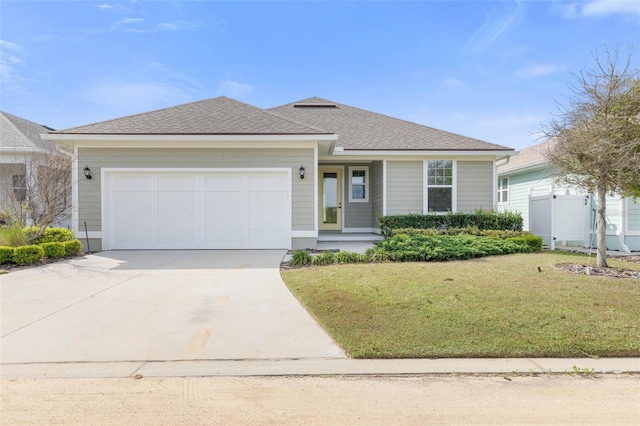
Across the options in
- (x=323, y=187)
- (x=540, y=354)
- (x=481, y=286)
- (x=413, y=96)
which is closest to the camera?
(x=540, y=354)

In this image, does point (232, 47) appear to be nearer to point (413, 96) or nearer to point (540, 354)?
point (413, 96)

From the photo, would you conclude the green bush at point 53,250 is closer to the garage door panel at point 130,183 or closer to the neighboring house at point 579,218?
the garage door panel at point 130,183

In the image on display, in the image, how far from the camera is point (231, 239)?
10.5 metres

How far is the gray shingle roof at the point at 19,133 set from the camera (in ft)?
45.6

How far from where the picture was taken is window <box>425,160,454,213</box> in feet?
40.0

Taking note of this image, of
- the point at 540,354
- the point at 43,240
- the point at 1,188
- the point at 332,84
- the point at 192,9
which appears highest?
the point at 332,84

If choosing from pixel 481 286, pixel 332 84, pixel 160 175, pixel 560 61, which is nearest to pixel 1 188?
pixel 160 175

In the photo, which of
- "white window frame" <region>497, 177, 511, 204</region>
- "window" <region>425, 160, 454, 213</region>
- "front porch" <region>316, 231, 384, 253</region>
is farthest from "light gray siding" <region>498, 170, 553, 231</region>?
"front porch" <region>316, 231, 384, 253</region>

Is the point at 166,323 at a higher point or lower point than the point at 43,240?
lower

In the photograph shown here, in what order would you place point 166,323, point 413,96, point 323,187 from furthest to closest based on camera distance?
point 413,96 → point 323,187 → point 166,323

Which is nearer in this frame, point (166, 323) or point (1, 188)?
point (166, 323)

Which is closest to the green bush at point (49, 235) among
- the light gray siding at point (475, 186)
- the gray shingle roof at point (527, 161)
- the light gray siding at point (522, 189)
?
the light gray siding at point (475, 186)

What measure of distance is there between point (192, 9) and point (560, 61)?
1221 centimetres

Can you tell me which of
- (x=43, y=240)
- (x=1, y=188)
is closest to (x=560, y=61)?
(x=43, y=240)
